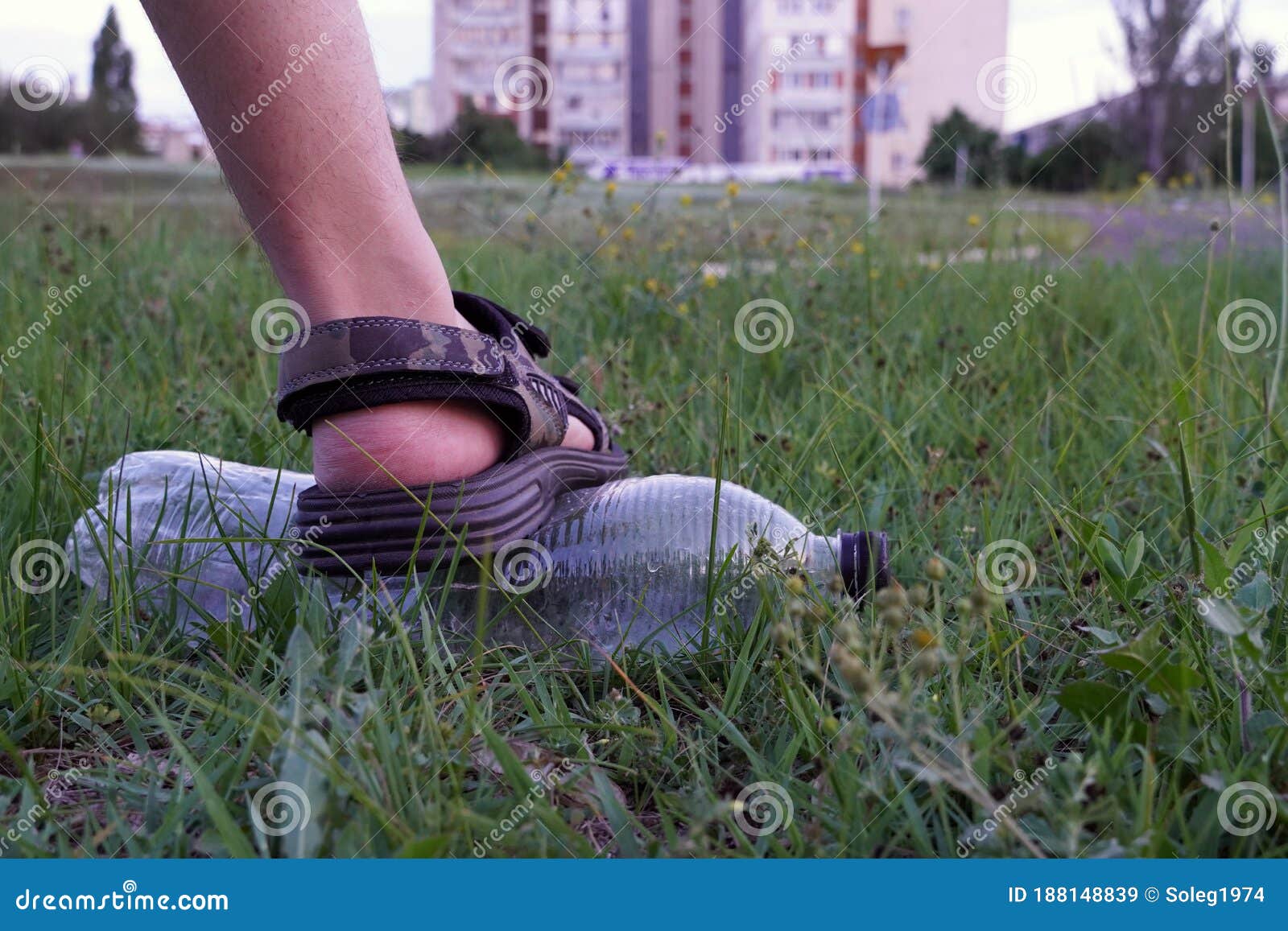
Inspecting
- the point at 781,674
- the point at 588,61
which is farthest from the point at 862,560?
the point at 588,61

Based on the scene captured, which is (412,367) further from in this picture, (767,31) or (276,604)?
(767,31)

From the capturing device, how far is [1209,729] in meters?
0.92

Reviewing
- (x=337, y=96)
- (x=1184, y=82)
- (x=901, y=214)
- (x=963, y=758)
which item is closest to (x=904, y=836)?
(x=963, y=758)

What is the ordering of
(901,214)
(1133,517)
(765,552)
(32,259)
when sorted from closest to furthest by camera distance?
(765,552), (1133,517), (32,259), (901,214)

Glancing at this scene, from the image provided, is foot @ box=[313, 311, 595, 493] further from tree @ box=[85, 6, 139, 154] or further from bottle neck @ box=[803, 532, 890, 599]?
tree @ box=[85, 6, 139, 154]

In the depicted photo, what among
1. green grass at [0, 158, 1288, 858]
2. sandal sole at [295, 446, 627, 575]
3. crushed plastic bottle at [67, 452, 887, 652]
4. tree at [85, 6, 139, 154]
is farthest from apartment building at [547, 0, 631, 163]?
sandal sole at [295, 446, 627, 575]

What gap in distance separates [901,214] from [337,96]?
5.08 metres

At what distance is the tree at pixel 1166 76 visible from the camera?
16.2 m

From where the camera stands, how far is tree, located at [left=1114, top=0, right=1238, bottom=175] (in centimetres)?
1620

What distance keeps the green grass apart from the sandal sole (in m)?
0.07

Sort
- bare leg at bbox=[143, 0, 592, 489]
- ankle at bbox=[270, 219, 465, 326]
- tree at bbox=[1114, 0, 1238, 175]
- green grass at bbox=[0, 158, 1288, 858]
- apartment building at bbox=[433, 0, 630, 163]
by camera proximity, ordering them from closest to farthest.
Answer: green grass at bbox=[0, 158, 1288, 858] < bare leg at bbox=[143, 0, 592, 489] < ankle at bbox=[270, 219, 465, 326] < tree at bbox=[1114, 0, 1238, 175] < apartment building at bbox=[433, 0, 630, 163]

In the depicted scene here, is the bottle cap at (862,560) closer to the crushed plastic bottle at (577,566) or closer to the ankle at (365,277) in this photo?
the crushed plastic bottle at (577,566)

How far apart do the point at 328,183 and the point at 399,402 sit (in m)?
0.26

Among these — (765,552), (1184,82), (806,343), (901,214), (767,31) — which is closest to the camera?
(765,552)
